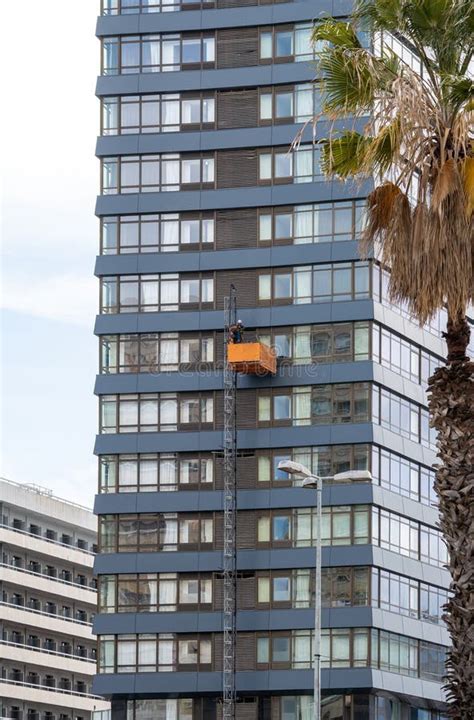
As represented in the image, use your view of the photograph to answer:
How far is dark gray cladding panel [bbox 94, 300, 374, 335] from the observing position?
82812mm

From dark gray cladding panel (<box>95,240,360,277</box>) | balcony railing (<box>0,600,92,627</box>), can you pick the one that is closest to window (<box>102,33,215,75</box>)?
dark gray cladding panel (<box>95,240,360,277</box>)

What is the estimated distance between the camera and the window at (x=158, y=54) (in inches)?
3438

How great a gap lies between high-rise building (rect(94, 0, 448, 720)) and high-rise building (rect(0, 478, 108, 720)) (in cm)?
3397

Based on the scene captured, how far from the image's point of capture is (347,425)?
81938 mm

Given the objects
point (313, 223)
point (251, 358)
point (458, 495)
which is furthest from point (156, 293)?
point (458, 495)

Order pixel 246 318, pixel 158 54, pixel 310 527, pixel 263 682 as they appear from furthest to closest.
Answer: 1. pixel 158 54
2. pixel 246 318
3. pixel 310 527
4. pixel 263 682

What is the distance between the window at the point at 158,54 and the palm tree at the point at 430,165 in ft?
169

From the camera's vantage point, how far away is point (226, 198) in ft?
282

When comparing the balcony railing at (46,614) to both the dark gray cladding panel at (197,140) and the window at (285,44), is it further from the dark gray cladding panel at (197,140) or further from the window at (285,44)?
the window at (285,44)

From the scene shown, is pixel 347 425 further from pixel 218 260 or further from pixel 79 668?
pixel 79 668

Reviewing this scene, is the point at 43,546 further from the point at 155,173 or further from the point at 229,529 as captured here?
the point at 155,173

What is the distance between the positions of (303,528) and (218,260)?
1384cm

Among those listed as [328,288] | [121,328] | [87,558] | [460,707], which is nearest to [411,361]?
[328,288]

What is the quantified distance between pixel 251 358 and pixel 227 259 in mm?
6415
